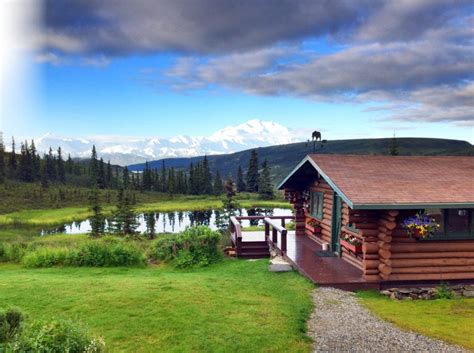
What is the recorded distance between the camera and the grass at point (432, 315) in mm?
8414

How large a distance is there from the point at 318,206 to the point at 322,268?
17.4 feet

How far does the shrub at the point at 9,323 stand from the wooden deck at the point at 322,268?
8124 mm

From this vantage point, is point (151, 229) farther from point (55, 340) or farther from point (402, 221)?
point (55, 340)

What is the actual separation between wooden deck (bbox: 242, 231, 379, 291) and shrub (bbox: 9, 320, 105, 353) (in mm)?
7721

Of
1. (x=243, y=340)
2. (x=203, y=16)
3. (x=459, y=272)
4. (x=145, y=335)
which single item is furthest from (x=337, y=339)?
(x=203, y=16)

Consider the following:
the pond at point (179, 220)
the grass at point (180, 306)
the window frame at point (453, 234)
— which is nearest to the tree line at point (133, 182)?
the pond at point (179, 220)

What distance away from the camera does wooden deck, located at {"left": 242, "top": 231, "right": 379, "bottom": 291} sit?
11641mm

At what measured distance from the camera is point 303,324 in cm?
869

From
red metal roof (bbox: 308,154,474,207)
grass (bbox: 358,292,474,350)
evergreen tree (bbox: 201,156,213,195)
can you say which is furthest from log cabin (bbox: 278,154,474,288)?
evergreen tree (bbox: 201,156,213,195)

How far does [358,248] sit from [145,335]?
7.87m

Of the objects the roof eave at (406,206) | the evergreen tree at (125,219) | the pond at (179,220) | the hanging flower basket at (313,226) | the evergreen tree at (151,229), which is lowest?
the pond at (179,220)

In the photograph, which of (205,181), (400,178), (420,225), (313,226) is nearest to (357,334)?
(420,225)

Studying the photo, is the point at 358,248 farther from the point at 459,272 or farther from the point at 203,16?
the point at 203,16

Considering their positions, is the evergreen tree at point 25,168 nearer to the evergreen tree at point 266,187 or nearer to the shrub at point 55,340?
the evergreen tree at point 266,187
